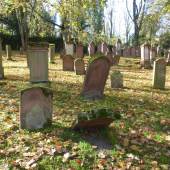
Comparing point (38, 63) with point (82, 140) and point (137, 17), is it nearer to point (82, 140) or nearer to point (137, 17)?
point (82, 140)

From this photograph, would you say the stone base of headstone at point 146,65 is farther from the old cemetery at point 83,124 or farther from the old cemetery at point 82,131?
the old cemetery at point 82,131

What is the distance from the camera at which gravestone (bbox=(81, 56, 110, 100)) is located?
1089 centimetres

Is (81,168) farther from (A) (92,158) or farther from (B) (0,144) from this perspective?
(B) (0,144)

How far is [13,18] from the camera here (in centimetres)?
4400

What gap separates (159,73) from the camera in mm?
13836

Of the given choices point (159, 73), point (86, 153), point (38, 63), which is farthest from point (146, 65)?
point (86, 153)

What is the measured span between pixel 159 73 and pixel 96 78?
3547 mm

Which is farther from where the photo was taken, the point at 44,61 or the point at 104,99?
the point at 44,61

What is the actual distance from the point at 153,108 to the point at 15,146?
14.5ft

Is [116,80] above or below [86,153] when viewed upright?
above

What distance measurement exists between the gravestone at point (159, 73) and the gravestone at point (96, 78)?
3.17m

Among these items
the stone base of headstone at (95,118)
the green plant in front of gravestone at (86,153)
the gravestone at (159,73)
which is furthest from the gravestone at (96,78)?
the green plant in front of gravestone at (86,153)

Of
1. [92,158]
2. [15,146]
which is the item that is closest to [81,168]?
[92,158]

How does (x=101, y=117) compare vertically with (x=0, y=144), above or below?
above
